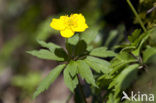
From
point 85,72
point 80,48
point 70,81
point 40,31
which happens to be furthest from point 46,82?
point 40,31

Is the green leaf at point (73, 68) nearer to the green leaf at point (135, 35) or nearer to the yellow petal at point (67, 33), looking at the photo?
the yellow petal at point (67, 33)

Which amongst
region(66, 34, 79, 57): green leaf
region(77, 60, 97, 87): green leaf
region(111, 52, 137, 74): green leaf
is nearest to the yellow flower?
region(66, 34, 79, 57): green leaf

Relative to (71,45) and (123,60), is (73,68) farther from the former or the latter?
(123,60)

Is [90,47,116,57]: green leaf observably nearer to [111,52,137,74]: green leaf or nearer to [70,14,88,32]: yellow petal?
[111,52,137,74]: green leaf

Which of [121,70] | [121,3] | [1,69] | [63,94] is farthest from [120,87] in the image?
[1,69]

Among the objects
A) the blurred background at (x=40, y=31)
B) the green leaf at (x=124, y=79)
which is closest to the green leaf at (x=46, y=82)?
the green leaf at (x=124, y=79)

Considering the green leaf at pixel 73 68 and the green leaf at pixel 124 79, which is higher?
the green leaf at pixel 73 68
